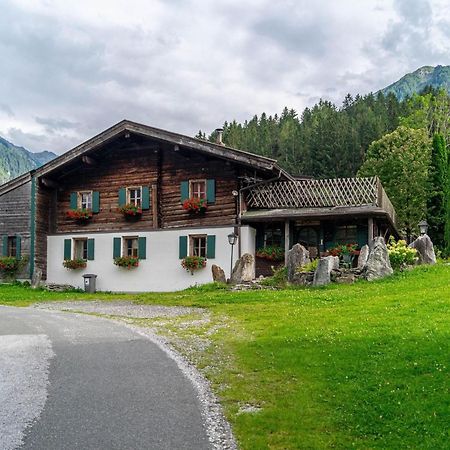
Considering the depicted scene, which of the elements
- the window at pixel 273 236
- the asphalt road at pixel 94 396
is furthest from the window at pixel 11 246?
the asphalt road at pixel 94 396

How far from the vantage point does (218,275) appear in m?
22.9

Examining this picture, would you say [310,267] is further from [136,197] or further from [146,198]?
[136,197]

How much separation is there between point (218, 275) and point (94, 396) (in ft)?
50.8

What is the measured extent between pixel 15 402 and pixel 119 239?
66.1 feet

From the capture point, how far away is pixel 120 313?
16938 millimetres

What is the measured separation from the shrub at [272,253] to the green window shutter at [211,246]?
200 cm

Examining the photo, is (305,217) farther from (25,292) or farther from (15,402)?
(15,402)

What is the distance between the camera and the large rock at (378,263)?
63.4 ft

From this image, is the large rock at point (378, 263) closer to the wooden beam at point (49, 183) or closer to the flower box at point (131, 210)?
the flower box at point (131, 210)

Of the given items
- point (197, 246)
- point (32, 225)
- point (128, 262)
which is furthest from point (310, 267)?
point (32, 225)

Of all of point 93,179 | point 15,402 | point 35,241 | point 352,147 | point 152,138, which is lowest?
point 15,402

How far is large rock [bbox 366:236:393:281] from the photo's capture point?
19.3 metres

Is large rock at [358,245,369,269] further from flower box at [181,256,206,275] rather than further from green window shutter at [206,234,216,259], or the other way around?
flower box at [181,256,206,275]

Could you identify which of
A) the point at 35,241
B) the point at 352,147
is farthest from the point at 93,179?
the point at 352,147
